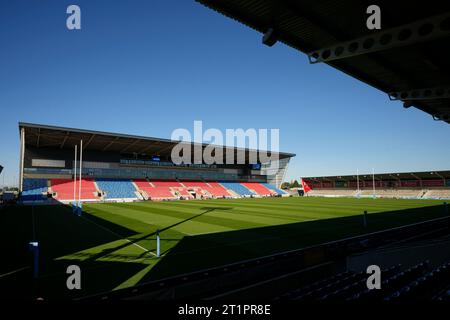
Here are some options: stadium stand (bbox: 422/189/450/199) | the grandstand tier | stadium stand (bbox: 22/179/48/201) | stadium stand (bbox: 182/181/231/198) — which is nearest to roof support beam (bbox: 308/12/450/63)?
the grandstand tier

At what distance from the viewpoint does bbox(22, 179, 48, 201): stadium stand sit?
135 ft

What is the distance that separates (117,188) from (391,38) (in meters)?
50.8

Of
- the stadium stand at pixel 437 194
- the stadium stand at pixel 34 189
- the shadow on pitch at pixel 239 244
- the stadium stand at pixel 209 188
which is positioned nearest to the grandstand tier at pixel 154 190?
the stadium stand at pixel 209 188

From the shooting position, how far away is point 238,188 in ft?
216

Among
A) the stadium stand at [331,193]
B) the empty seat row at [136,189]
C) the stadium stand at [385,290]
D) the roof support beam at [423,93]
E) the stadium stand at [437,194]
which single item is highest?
the roof support beam at [423,93]

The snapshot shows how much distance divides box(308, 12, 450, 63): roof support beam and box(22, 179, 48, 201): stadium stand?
4694 cm

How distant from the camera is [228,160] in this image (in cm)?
6856

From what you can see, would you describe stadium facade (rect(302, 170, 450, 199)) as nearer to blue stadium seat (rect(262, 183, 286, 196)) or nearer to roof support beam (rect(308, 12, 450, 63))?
blue stadium seat (rect(262, 183, 286, 196))

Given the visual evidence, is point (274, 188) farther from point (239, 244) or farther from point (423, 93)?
point (423, 93)

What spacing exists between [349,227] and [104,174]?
160 ft

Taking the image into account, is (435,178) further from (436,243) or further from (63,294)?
(63,294)

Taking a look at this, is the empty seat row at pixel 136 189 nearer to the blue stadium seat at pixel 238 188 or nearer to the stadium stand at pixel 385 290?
the blue stadium seat at pixel 238 188

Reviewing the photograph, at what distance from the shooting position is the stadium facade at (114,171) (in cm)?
4312

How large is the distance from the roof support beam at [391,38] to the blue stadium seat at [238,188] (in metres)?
55.0
